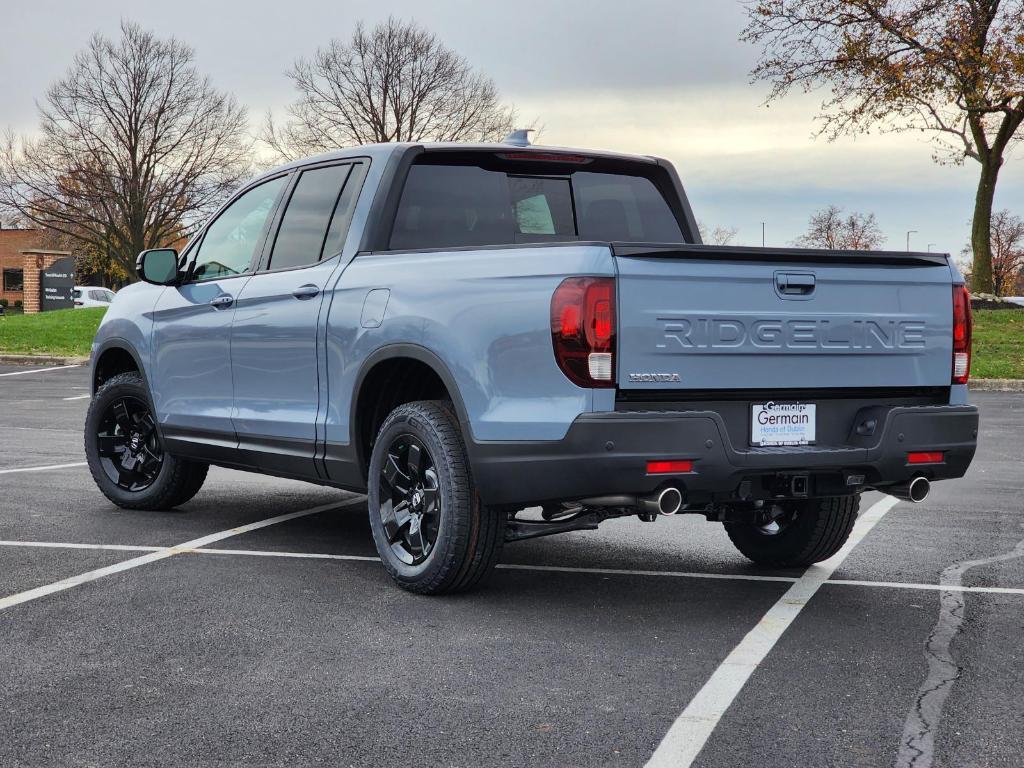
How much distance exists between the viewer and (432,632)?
5137 mm

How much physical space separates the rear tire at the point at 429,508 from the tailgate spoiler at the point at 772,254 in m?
1.16

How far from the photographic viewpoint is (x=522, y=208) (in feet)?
21.8

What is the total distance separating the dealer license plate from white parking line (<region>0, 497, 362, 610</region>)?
312 centimetres

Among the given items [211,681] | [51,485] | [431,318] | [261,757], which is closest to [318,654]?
[211,681]

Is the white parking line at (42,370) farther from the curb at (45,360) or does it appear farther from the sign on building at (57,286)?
the sign on building at (57,286)

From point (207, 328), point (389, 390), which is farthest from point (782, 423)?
point (207, 328)

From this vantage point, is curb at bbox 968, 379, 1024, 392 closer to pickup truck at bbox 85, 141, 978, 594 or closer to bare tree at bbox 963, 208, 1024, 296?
pickup truck at bbox 85, 141, 978, 594

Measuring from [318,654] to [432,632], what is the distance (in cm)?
54

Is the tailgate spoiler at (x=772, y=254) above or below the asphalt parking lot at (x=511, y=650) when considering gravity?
above

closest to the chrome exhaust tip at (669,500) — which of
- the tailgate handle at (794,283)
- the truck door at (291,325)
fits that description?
the tailgate handle at (794,283)

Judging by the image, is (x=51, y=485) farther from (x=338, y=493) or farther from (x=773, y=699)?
(x=773, y=699)

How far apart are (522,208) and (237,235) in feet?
6.11

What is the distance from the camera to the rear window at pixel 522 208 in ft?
21.1

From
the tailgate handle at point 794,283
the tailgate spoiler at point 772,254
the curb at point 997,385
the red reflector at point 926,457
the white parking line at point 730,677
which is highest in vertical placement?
the tailgate spoiler at point 772,254
